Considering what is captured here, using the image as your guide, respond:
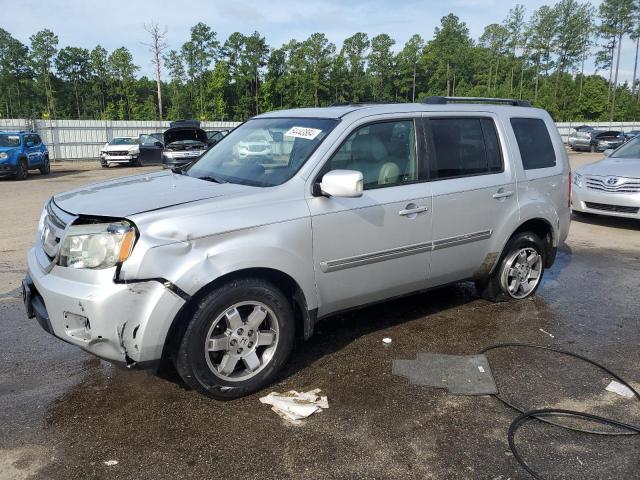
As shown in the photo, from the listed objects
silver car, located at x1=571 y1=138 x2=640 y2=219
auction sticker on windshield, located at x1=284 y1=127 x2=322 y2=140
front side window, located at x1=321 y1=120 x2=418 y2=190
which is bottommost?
silver car, located at x1=571 y1=138 x2=640 y2=219

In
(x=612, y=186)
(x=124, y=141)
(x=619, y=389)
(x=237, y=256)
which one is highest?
(x=237, y=256)

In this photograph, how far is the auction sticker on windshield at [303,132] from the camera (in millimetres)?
3949

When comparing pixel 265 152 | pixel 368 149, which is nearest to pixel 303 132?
pixel 265 152

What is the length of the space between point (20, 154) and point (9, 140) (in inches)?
39.3

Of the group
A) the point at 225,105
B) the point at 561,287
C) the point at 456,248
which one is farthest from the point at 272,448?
the point at 225,105

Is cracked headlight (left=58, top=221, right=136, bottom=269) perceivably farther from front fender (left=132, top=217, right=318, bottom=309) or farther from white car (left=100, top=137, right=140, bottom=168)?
white car (left=100, top=137, right=140, bottom=168)

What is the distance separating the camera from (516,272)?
5316mm

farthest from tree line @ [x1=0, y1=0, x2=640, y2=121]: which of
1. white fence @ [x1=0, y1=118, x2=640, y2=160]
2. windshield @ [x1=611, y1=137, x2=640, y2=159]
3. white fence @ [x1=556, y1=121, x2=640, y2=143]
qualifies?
windshield @ [x1=611, y1=137, x2=640, y2=159]

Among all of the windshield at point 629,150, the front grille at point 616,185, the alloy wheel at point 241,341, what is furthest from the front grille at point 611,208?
the alloy wheel at point 241,341

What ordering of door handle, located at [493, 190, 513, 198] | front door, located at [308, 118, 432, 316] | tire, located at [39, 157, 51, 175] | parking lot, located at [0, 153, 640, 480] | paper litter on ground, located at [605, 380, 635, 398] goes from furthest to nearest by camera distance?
tire, located at [39, 157, 51, 175], door handle, located at [493, 190, 513, 198], front door, located at [308, 118, 432, 316], paper litter on ground, located at [605, 380, 635, 398], parking lot, located at [0, 153, 640, 480]

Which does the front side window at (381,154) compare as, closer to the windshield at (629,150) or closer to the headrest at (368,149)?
the headrest at (368,149)

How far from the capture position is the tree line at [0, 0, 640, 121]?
69938 millimetres

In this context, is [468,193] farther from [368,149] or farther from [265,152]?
[265,152]

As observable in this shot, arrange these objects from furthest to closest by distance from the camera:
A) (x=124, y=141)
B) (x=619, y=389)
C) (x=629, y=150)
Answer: (x=124, y=141) → (x=629, y=150) → (x=619, y=389)
